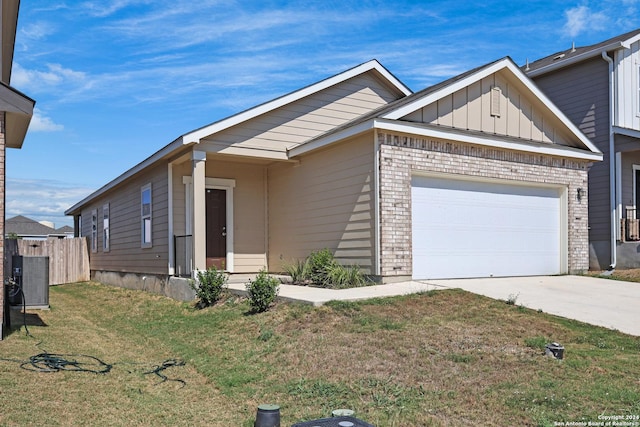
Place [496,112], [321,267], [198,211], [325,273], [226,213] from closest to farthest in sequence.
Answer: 1. [325,273]
2. [321,267]
3. [198,211]
4. [496,112]
5. [226,213]

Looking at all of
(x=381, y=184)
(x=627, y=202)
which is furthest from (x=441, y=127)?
(x=627, y=202)

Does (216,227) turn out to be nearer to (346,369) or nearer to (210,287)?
(210,287)

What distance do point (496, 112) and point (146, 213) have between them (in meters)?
9.68

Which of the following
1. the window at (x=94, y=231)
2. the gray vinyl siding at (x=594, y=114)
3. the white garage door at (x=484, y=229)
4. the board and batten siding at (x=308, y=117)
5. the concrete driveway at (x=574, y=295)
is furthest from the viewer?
the window at (x=94, y=231)

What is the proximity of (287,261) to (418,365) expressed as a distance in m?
8.02

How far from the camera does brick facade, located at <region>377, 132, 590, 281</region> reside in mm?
10898

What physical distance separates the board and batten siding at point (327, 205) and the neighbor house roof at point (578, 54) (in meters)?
9.07

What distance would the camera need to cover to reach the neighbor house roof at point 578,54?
16.0m

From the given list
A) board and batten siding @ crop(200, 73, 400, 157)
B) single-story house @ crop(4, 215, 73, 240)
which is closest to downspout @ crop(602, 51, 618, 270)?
board and batten siding @ crop(200, 73, 400, 157)

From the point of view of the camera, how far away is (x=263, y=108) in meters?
12.8

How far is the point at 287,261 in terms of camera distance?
1412 centimetres

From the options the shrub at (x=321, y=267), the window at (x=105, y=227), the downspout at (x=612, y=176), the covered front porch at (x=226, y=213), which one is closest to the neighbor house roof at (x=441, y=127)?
the covered front porch at (x=226, y=213)

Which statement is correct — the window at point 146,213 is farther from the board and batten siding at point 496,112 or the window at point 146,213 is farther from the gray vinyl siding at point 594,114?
the gray vinyl siding at point 594,114

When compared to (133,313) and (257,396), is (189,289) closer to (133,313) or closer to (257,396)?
(133,313)
